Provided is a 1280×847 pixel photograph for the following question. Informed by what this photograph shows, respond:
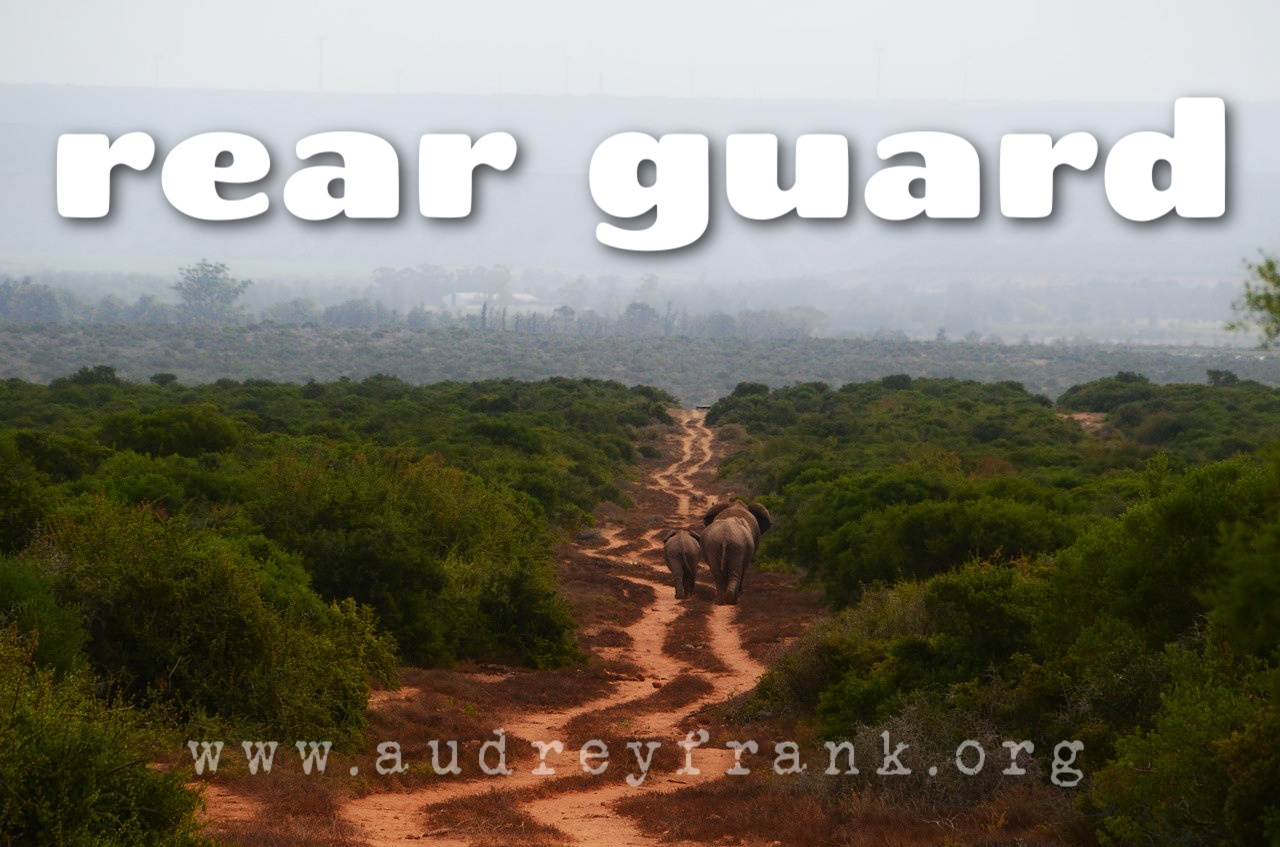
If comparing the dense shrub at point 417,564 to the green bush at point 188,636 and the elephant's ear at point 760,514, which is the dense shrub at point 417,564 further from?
the elephant's ear at point 760,514

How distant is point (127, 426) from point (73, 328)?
294 feet

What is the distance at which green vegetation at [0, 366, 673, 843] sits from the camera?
7891 mm

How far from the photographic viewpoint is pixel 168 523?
1327 centimetres

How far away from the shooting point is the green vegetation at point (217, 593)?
7891 millimetres

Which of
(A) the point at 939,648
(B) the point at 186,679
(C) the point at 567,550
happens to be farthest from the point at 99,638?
(C) the point at 567,550

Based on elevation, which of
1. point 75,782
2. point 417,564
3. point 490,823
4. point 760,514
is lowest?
point 490,823

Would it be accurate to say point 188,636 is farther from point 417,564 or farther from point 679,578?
point 679,578

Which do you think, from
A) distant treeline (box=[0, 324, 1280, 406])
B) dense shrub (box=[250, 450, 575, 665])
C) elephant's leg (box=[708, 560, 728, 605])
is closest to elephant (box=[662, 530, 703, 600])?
elephant's leg (box=[708, 560, 728, 605])

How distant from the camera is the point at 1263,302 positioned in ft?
27.0

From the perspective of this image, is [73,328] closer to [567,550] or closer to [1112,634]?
[567,550]

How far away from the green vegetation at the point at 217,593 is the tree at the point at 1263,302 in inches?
269

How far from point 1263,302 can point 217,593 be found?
8707mm

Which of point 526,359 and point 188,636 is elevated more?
point 526,359

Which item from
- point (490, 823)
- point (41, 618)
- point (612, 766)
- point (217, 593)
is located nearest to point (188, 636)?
point (217, 593)
